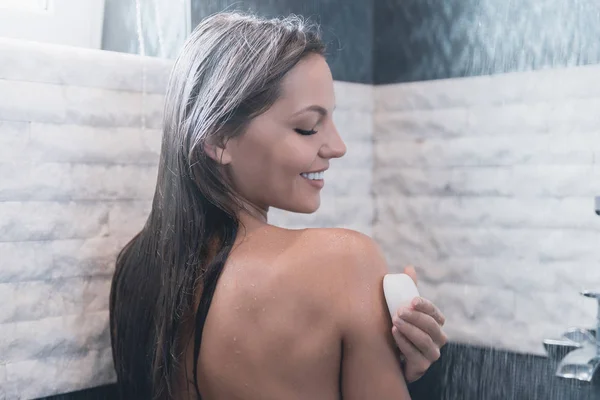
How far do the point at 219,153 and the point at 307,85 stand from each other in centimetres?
18

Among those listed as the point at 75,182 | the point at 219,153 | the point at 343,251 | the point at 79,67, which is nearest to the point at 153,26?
the point at 79,67

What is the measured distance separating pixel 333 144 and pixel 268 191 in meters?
0.14

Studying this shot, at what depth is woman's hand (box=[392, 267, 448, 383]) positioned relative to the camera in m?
1.15

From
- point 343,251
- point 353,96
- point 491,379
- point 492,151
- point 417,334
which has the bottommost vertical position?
point 491,379

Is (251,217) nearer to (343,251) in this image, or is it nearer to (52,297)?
(343,251)

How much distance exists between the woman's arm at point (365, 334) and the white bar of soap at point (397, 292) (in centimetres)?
2

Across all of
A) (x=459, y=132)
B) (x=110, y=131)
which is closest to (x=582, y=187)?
(x=459, y=132)

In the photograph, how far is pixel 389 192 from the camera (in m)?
2.21

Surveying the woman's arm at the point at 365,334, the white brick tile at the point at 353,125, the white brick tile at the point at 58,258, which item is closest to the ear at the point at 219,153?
the woman's arm at the point at 365,334

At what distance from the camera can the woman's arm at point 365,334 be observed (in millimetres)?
1167

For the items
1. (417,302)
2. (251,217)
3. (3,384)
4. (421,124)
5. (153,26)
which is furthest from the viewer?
(421,124)

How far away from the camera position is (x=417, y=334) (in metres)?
1.16

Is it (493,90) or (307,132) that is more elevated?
(493,90)

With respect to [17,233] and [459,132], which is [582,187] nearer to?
[459,132]
